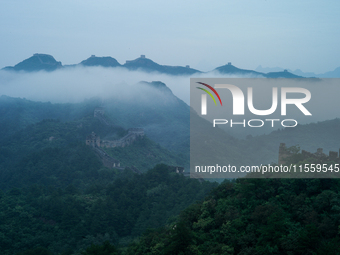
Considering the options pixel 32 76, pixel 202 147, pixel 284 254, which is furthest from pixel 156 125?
pixel 284 254

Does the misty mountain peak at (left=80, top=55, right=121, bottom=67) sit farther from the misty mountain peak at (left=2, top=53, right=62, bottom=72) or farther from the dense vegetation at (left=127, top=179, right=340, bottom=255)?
the dense vegetation at (left=127, top=179, right=340, bottom=255)

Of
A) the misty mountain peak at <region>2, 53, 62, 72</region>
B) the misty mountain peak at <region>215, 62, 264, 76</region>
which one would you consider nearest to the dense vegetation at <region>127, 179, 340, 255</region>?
the misty mountain peak at <region>215, 62, 264, 76</region>


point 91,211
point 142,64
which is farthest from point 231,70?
point 91,211

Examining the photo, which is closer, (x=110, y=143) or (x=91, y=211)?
(x=91, y=211)

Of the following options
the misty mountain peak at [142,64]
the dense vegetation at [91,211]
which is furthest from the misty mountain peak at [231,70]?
the dense vegetation at [91,211]

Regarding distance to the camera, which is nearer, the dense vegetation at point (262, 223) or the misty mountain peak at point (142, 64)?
the dense vegetation at point (262, 223)

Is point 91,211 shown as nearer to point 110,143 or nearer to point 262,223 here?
point 262,223

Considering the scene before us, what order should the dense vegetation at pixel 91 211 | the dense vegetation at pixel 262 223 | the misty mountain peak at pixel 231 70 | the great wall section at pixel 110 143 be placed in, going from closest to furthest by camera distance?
the dense vegetation at pixel 262 223 < the dense vegetation at pixel 91 211 < the great wall section at pixel 110 143 < the misty mountain peak at pixel 231 70

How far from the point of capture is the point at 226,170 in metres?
61.7

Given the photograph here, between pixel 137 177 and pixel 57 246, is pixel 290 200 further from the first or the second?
pixel 137 177

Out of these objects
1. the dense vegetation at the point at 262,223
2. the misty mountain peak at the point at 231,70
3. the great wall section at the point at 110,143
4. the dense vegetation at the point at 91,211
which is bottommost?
the dense vegetation at the point at 91,211

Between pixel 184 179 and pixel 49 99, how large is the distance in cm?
10294

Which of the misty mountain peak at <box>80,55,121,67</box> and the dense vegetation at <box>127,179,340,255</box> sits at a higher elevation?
the misty mountain peak at <box>80,55,121,67</box>

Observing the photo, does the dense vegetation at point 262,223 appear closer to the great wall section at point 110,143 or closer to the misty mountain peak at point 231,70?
the great wall section at point 110,143
